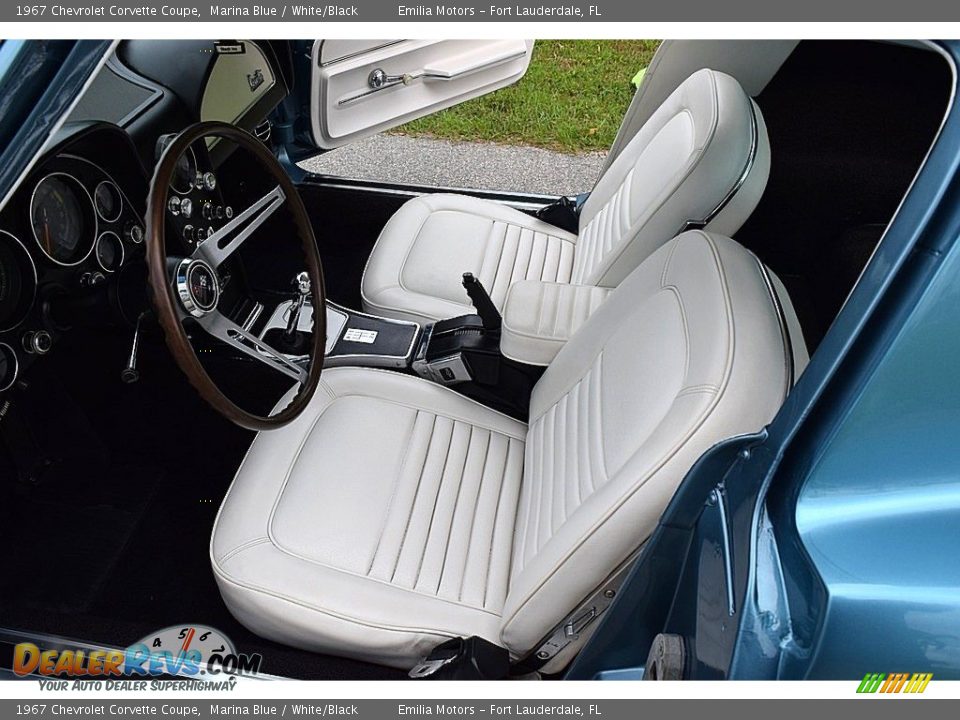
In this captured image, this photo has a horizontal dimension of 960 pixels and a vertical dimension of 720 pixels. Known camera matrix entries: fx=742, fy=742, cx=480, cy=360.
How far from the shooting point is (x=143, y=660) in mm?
1247

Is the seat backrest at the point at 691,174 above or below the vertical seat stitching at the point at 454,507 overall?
above

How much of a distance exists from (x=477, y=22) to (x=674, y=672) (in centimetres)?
78

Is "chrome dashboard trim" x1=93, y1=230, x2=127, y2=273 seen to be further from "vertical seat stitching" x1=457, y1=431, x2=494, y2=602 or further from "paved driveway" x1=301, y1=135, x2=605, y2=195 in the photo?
"paved driveway" x1=301, y1=135, x2=605, y2=195

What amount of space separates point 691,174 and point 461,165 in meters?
1.67

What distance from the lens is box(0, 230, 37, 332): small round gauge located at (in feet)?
4.36

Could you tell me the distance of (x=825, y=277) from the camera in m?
1.41

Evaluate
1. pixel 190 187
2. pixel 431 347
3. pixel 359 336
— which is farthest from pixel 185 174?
pixel 431 347

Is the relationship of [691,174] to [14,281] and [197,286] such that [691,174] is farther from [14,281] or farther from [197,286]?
[14,281]

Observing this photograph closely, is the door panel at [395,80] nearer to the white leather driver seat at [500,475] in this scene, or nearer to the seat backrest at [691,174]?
the seat backrest at [691,174]

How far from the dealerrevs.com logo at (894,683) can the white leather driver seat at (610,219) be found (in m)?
0.98

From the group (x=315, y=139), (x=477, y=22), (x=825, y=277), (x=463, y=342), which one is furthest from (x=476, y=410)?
(x=315, y=139)

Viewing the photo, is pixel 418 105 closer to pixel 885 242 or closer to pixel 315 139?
pixel 315 139

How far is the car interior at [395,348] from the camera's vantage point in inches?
44.2

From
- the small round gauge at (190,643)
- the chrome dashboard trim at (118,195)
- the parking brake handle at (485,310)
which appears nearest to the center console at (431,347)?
the parking brake handle at (485,310)
